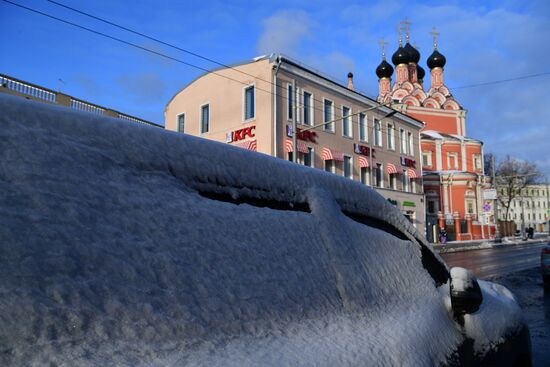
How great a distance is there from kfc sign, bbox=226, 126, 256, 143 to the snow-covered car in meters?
19.3

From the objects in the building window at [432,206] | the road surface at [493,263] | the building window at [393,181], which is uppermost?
the building window at [393,181]

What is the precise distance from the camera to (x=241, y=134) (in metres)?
21.2

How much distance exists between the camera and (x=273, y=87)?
19859 mm

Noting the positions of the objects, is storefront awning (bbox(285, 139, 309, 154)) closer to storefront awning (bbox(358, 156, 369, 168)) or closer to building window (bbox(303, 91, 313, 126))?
building window (bbox(303, 91, 313, 126))

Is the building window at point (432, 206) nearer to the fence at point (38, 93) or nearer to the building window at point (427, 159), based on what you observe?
the building window at point (427, 159)

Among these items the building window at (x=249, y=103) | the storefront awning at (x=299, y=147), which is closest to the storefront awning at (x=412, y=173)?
the storefront awning at (x=299, y=147)

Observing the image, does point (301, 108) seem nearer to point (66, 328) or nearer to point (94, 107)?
point (94, 107)

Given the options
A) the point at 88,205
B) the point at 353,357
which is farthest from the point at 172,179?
the point at 353,357

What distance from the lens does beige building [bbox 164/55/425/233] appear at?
66.1ft

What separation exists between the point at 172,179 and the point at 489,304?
72.0 inches

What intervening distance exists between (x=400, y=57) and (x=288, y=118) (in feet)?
115

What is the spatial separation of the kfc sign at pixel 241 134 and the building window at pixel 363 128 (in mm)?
8215

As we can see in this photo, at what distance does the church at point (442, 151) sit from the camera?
39094mm

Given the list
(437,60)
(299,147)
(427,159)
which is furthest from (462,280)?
(437,60)
